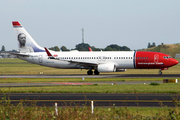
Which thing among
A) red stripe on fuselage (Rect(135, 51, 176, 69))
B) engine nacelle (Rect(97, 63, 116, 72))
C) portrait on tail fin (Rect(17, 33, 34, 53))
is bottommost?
engine nacelle (Rect(97, 63, 116, 72))

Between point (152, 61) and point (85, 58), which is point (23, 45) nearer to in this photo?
point (85, 58)

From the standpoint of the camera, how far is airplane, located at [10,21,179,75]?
157ft

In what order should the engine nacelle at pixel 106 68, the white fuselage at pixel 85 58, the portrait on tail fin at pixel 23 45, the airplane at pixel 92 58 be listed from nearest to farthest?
the engine nacelle at pixel 106 68
the airplane at pixel 92 58
the white fuselage at pixel 85 58
the portrait on tail fin at pixel 23 45

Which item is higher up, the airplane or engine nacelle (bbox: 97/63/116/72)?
the airplane

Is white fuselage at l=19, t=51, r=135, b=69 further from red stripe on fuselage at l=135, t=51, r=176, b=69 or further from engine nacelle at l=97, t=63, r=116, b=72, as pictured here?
engine nacelle at l=97, t=63, r=116, b=72

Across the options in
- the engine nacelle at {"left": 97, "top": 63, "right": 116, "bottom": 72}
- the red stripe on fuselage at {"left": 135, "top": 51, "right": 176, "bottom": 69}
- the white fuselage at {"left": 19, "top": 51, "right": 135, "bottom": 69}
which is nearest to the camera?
the engine nacelle at {"left": 97, "top": 63, "right": 116, "bottom": 72}

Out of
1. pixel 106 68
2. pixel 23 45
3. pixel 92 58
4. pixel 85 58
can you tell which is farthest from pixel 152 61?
pixel 23 45

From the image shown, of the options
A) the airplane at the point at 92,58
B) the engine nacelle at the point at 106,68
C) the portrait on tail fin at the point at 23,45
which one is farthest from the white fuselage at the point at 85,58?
the engine nacelle at the point at 106,68

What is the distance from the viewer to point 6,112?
1273cm

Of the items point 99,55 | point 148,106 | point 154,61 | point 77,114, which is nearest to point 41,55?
point 99,55

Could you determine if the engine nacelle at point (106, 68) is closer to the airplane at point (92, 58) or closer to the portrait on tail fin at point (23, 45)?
the airplane at point (92, 58)

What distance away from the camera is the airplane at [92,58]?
157 feet

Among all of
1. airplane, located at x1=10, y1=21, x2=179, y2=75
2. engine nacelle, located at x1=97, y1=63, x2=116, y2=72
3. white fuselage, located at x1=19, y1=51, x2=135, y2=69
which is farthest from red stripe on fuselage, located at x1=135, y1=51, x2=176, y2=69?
engine nacelle, located at x1=97, y1=63, x2=116, y2=72

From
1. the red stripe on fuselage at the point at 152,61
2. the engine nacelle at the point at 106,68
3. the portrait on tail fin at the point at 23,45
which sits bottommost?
the engine nacelle at the point at 106,68
